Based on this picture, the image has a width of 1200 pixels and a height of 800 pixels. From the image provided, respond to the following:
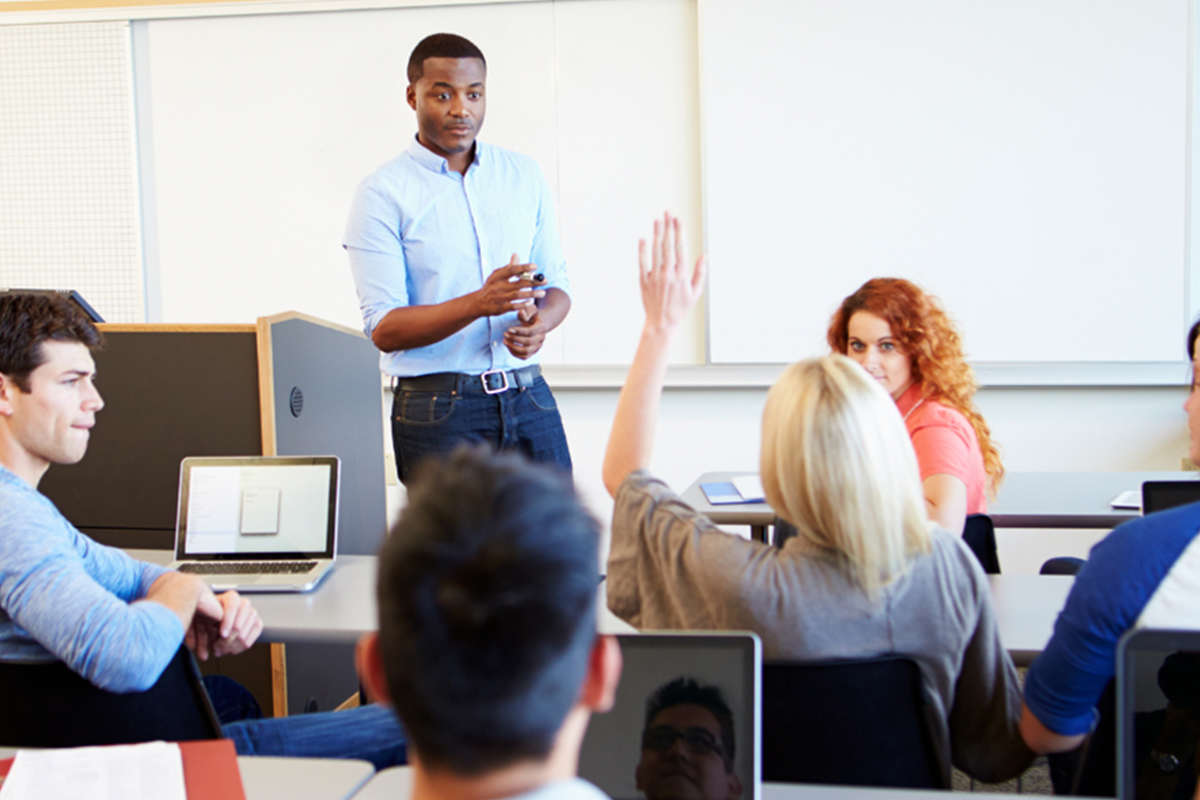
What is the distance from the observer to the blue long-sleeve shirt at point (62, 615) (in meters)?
1.38

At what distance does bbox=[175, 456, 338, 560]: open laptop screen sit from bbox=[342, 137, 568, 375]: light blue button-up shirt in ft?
1.58

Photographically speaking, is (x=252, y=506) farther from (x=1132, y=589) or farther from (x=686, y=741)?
(x=1132, y=589)

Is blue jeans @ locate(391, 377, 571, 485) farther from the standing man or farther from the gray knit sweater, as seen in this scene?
the gray knit sweater

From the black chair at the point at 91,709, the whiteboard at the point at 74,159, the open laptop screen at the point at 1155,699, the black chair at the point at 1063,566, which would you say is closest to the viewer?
the open laptop screen at the point at 1155,699

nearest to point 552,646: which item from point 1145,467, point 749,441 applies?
point 749,441

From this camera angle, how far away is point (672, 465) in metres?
4.34

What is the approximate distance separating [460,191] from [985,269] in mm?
2279

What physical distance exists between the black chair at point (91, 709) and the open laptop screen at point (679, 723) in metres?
0.69

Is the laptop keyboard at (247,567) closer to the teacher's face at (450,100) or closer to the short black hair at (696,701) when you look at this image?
the teacher's face at (450,100)

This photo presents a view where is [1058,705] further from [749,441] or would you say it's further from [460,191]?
[749,441]

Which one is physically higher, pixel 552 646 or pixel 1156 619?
pixel 552 646

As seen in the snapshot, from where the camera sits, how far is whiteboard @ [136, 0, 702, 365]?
13.6 feet

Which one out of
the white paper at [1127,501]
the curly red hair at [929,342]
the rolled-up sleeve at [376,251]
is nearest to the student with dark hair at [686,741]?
the curly red hair at [929,342]

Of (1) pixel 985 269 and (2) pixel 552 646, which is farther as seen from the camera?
(1) pixel 985 269
